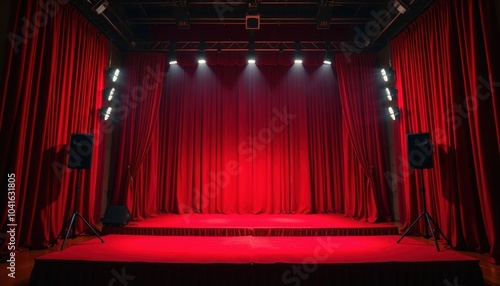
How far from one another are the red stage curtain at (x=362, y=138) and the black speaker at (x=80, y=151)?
498 cm

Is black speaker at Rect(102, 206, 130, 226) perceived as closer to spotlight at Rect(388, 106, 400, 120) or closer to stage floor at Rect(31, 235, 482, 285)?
stage floor at Rect(31, 235, 482, 285)

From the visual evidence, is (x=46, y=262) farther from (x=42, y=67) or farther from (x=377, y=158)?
(x=377, y=158)

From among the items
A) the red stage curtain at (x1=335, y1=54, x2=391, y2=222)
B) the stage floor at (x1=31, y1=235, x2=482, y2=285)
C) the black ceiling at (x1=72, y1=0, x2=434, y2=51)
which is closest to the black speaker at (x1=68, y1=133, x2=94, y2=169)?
the stage floor at (x1=31, y1=235, x2=482, y2=285)

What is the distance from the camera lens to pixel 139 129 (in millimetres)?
6098

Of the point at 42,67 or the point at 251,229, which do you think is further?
the point at 251,229

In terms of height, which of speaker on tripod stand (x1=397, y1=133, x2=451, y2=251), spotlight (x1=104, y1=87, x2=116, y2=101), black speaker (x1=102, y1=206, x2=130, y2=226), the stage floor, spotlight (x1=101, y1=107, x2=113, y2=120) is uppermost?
spotlight (x1=104, y1=87, x2=116, y2=101)

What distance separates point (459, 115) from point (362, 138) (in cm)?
→ 207

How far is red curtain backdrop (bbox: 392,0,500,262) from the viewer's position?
3604mm

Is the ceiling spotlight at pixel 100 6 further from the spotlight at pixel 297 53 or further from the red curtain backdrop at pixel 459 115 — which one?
the red curtain backdrop at pixel 459 115

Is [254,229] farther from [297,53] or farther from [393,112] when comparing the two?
[297,53]

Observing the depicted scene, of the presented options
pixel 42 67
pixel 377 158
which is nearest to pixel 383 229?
pixel 377 158

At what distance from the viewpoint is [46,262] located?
9.73 feet

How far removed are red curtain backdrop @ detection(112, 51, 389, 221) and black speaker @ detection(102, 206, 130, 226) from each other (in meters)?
1.23

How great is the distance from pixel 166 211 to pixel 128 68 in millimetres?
3386
